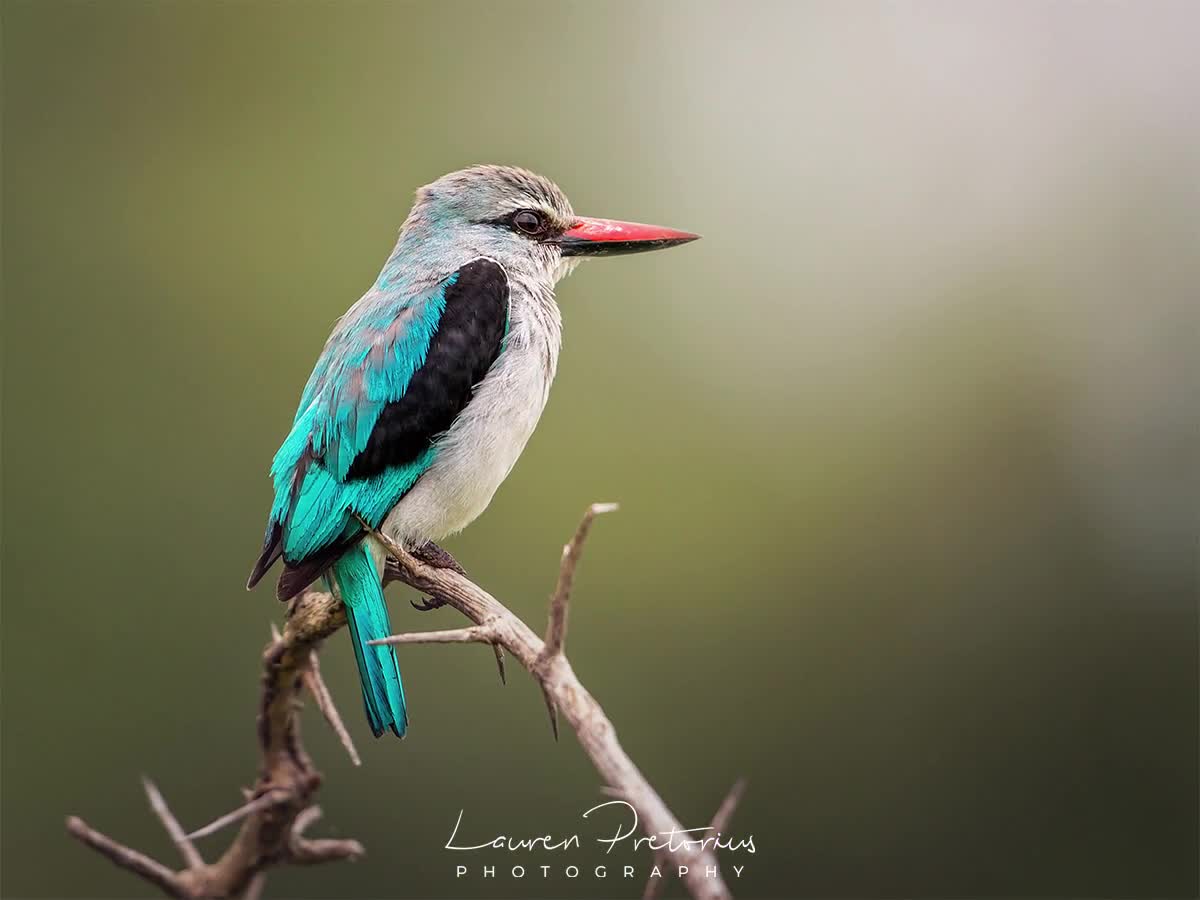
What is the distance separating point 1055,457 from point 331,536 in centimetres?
562

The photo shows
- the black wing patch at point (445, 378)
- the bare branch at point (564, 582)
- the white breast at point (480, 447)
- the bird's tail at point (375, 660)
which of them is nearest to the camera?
the bare branch at point (564, 582)

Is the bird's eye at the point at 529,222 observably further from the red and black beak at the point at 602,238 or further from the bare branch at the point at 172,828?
the bare branch at the point at 172,828

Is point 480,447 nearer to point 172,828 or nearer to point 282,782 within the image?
point 282,782

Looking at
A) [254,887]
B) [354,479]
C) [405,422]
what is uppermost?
[405,422]

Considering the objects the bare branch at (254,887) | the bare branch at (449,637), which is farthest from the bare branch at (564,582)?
the bare branch at (254,887)

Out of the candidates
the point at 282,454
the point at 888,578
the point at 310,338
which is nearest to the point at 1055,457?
the point at 888,578

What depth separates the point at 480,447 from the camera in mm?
3500

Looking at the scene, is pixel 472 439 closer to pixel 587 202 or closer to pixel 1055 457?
pixel 587 202

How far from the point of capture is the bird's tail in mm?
3125

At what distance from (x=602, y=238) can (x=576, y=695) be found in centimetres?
239

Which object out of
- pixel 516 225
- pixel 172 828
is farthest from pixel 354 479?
pixel 516 225

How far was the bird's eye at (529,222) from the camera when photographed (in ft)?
13.4

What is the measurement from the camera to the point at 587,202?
6199 millimetres

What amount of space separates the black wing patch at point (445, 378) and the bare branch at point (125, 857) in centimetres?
103
